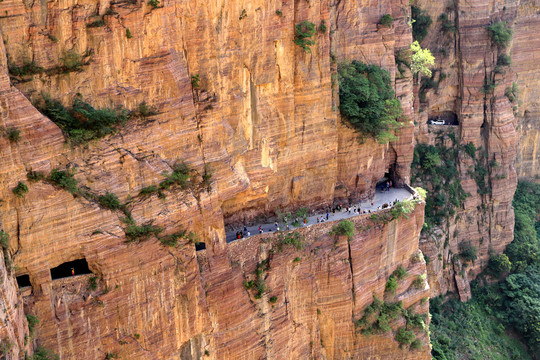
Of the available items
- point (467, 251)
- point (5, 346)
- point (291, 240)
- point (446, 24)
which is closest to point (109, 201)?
point (5, 346)

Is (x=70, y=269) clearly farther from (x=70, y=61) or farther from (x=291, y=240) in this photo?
(x=291, y=240)

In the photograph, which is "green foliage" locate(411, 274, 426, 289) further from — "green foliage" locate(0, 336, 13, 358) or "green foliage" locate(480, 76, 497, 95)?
"green foliage" locate(0, 336, 13, 358)

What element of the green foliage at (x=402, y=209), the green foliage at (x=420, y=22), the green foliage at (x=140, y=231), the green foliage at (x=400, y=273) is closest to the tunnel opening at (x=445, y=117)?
the green foliage at (x=420, y=22)

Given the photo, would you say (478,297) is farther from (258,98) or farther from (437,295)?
(258,98)

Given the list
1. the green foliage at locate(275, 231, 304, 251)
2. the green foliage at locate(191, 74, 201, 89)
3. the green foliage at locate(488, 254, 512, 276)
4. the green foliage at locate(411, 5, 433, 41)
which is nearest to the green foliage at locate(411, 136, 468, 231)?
the green foliage at locate(488, 254, 512, 276)

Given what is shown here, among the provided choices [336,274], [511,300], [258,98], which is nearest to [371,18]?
[258,98]
